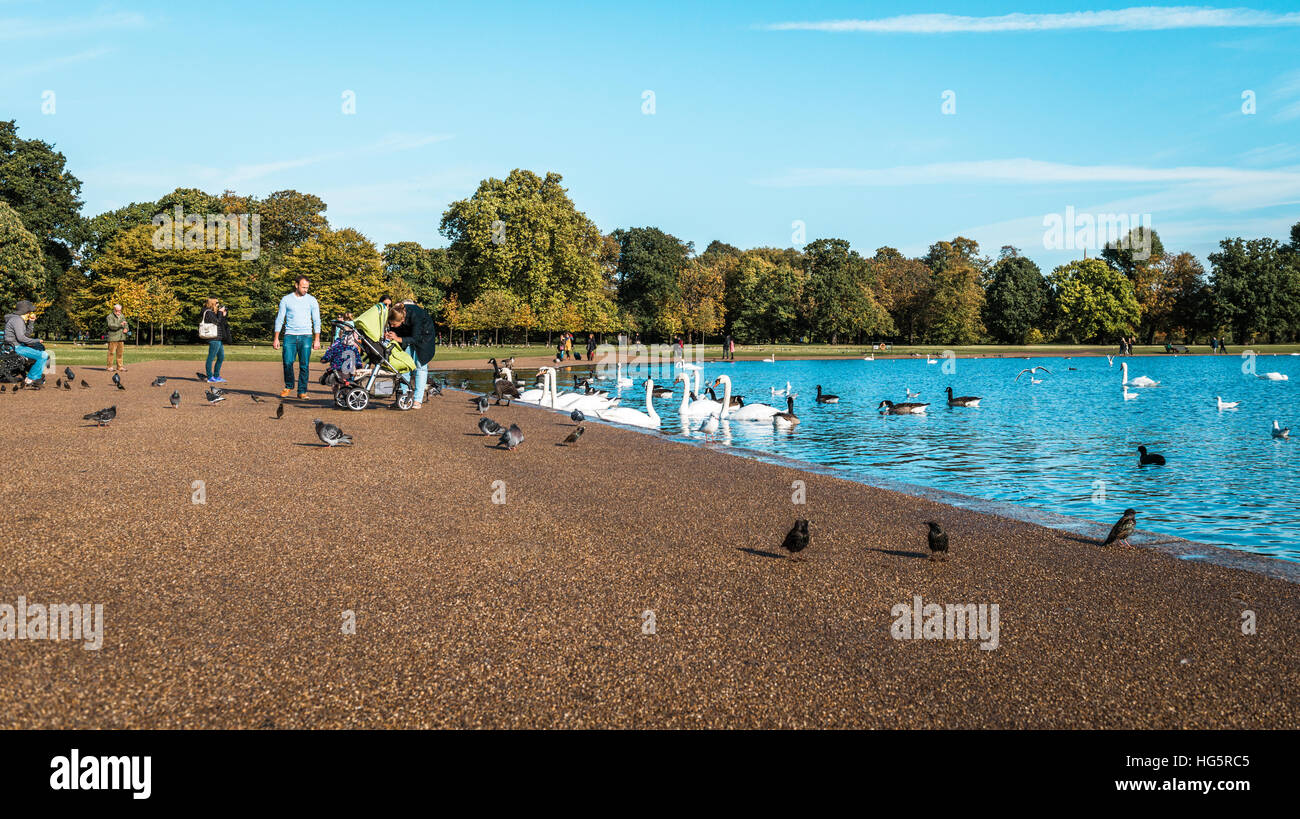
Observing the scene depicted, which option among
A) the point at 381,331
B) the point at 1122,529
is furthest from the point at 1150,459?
the point at 381,331

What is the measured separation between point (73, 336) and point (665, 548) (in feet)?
366

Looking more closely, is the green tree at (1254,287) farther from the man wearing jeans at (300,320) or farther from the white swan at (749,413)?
the man wearing jeans at (300,320)

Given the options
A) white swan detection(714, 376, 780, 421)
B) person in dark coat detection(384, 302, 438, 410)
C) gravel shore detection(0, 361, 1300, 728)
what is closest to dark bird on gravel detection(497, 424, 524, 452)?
gravel shore detection(0, 361, 1300, 728)

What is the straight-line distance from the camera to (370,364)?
19.7 metres

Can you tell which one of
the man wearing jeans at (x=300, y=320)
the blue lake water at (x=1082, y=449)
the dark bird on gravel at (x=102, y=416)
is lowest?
the blue lake water at (x=1082, y=449)

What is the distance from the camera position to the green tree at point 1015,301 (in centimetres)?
11506

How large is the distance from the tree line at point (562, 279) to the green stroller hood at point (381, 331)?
5382cm

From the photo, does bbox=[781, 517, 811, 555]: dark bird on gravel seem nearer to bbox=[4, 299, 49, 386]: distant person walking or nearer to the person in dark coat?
the person in dark coat

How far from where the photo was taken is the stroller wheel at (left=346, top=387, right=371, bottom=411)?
18.5 metres

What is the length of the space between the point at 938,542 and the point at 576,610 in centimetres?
367

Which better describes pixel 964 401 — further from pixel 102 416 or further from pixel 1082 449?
pixel 102 416

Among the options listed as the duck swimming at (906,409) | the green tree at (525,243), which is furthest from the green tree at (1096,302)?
the duck swimming at (906,409)
